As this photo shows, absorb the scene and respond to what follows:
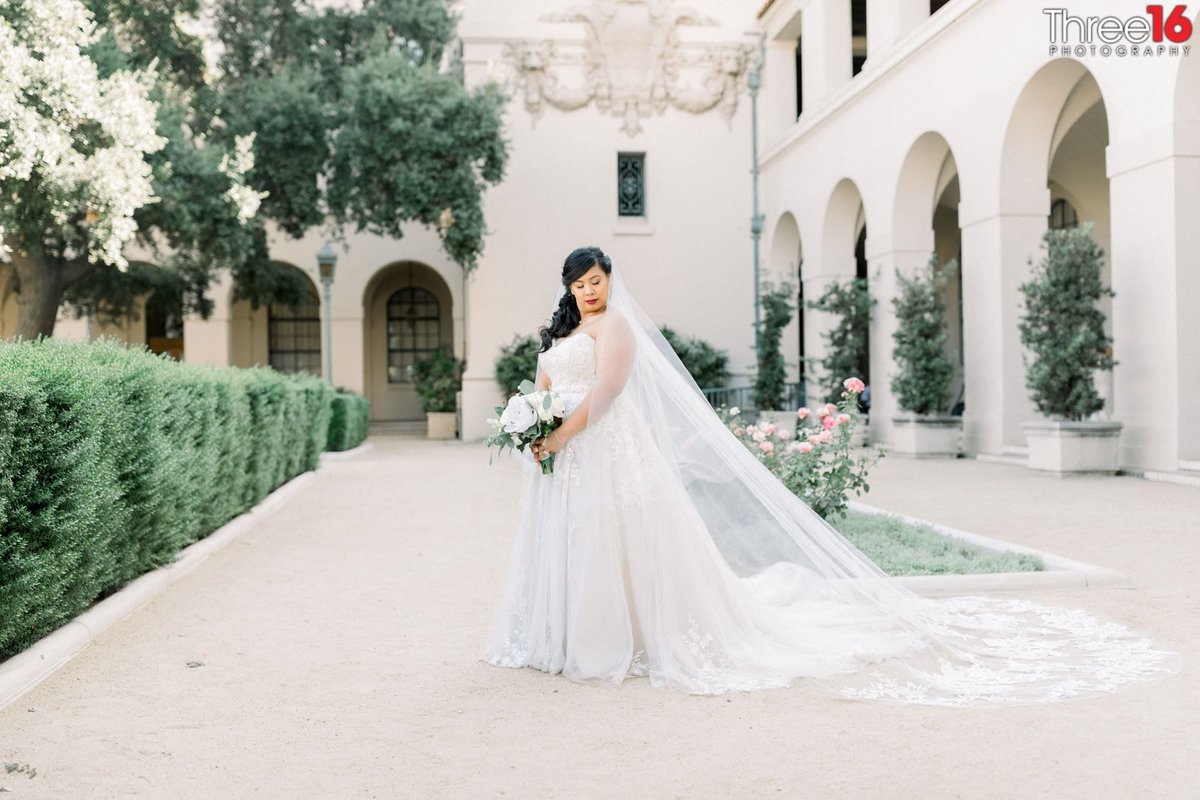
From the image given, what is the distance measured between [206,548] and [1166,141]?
33.4ft

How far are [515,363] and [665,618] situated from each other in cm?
1854

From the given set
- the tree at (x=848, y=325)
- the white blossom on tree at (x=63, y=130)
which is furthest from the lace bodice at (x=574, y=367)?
the tree at (x=848, y=325)

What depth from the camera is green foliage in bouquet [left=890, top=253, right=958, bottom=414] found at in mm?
15961

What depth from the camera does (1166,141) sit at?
36.2ft

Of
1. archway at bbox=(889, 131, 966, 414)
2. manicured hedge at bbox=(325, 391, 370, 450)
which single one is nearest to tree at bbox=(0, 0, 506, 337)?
manicured hedge at bbox=(325, 391, 370, 450)

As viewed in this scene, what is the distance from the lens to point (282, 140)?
19734 mm

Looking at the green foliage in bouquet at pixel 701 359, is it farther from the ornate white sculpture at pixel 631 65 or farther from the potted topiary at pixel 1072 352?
the potted topiary at pixel 1072 352

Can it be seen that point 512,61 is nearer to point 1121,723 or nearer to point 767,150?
point 767,150

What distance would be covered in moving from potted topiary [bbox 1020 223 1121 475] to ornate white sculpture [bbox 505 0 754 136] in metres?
12.8

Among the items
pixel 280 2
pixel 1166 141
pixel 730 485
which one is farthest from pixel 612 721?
pixel 280 2

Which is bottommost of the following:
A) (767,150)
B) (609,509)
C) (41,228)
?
(609,509)

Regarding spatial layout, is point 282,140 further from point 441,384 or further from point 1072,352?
point 1072,352

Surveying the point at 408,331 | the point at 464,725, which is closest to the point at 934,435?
the point at 464,725

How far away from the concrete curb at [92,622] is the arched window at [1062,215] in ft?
54.1
